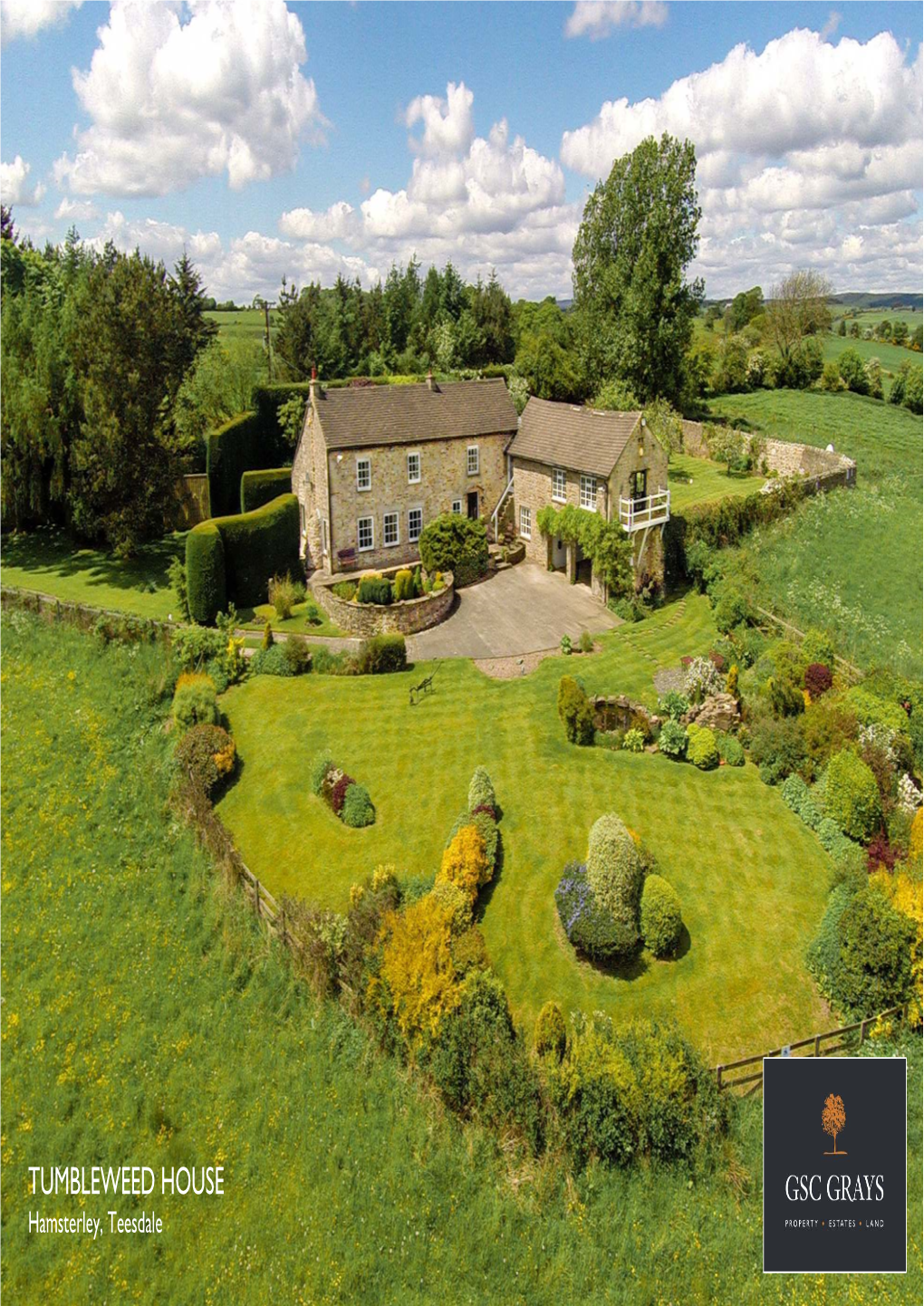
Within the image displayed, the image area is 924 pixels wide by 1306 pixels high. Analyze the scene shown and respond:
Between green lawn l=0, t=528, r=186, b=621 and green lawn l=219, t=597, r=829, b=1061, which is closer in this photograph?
green lawn l=219, t=597, r=829, b=1061

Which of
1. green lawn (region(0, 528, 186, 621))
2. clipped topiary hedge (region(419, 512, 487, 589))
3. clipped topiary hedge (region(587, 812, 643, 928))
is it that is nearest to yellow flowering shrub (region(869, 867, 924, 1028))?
clipped topiary hedge (region(587, 812, 643, 928))

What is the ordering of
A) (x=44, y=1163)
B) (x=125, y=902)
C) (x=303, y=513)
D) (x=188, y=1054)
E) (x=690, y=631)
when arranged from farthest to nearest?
(x=303, y=513)
(x=690, y=631)
(x=125, y=902)
(x=188, y=1054)
(x=44, y=1163)

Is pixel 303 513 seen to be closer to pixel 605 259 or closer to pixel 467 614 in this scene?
pixel 467 614

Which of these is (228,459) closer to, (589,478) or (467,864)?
(589,478)

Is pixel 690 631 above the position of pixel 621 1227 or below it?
above

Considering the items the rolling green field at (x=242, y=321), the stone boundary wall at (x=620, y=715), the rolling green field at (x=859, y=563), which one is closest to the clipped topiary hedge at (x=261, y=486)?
the stone boundary wall at (x=620, y=715)

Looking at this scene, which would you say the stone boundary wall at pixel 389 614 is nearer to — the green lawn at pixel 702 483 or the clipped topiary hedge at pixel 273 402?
the green lawn at pixel 702 483

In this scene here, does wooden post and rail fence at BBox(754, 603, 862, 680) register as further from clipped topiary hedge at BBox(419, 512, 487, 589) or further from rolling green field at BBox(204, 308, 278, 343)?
rolling green field at BBox(204, 308, 278, 343)

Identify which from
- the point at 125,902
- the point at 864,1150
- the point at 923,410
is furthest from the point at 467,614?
the point at 923,410
